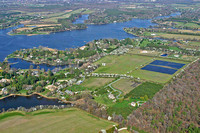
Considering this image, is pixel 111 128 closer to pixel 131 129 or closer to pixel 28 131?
pixel 131 129

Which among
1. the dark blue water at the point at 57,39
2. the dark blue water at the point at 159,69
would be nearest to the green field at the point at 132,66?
the dark blue water at the point at 159,69

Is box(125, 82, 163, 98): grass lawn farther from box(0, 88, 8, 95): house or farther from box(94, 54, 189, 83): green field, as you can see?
box(0, 88, 8, 95): house

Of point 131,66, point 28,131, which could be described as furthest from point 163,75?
point 28,131

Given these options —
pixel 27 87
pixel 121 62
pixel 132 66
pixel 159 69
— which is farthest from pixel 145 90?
pixel 27 87

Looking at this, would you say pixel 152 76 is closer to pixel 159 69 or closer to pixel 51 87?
pixel 159 69

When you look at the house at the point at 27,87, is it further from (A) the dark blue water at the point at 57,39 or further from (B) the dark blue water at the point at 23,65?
(A) the dark blue water at the point at 57,39
